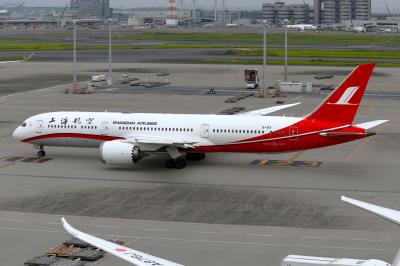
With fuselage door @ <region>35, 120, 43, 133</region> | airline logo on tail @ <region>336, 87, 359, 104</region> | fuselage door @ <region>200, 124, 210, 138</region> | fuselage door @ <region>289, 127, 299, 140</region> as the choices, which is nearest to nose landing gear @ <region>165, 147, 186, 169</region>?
fuselage door @ <region>200, 124, 210, 138</region>

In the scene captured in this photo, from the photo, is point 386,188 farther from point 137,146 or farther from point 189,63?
point 189,63

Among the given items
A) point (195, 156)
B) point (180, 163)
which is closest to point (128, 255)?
point (180, 163)

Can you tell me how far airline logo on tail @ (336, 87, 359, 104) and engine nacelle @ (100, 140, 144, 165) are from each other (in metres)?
14.4

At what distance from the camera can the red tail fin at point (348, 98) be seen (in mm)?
54219

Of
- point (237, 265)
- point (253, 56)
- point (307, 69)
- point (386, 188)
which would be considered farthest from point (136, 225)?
point (253, 56)

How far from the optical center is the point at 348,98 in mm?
54344

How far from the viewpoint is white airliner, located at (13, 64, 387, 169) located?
5434cm

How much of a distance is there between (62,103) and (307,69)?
186ft

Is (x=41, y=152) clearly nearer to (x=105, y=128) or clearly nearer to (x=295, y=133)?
(x=105, y=128)

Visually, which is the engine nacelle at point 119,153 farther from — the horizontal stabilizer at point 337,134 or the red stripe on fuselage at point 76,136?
the horizontal stabilizer at point 337,134

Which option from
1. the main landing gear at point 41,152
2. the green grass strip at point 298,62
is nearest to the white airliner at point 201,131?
the main landing gear at point 41,152

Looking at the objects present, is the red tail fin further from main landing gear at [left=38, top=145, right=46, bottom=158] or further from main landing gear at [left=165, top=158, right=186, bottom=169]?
main landing gear at [left=38, top=145, right=46, bottom=158]

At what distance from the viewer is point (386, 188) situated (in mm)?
49969

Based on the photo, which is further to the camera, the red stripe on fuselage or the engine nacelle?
the red stripe on fuselage
